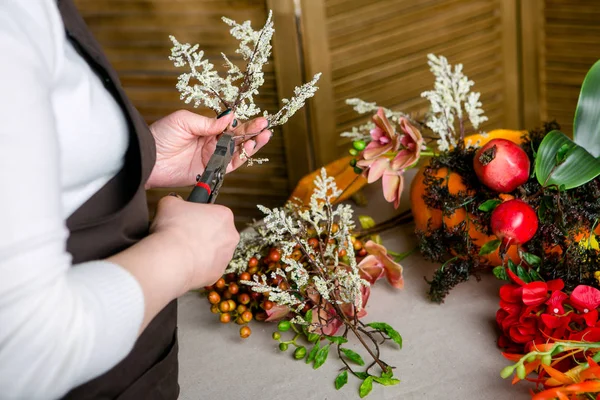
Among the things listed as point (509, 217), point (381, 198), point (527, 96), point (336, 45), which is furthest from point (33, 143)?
point (527, 96)

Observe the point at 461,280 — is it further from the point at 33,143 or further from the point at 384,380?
the point at 33,143

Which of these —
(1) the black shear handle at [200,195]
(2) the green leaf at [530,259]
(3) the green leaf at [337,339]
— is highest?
(1) the black shear handle at [200,195]

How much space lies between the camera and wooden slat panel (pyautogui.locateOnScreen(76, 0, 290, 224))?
2.00 metres

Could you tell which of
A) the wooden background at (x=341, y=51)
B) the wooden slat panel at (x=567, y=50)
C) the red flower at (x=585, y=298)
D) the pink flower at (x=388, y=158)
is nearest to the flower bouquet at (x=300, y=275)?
the pink flower at (x=388, y=158)

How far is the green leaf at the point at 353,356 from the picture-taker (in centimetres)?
86

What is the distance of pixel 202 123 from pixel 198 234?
0.26m

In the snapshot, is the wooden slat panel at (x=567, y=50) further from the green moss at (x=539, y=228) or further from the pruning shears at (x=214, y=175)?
the pruning shears at (x=214, y=175)

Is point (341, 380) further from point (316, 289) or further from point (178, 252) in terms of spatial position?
point (178, 252)

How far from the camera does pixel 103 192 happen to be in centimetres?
63

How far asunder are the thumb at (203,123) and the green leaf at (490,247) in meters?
0.36

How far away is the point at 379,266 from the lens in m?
1.00

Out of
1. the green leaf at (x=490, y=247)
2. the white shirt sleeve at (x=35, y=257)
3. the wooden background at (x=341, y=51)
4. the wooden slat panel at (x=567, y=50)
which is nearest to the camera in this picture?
the white shirt sleeve at (x=35, y=257)

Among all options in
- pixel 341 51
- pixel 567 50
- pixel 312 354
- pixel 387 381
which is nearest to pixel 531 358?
pixel 387 381

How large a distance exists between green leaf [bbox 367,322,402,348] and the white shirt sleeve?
426mm
